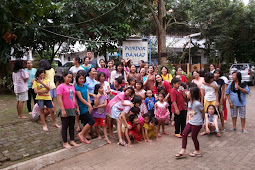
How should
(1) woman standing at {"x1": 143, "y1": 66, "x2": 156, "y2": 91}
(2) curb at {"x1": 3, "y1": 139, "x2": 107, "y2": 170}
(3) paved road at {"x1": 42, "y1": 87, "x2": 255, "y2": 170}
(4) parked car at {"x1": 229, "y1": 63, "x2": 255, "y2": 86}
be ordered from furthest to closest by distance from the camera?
(4) parked car at {"x1": 229, "y1": 63, "x2": 255, "y2": 86} → (1) woman standing at {"x1": 143, "y1": 66, "x2": 156, "y2": 91} → (3) paved road at {"x1": 42, "y1": 87, "x2": 255, "y2": 170} → (2) curb at {"x1": 3, "y1": 139, "x2": 107, "y2": 170}

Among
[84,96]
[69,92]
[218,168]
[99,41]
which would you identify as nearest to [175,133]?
[218,168]

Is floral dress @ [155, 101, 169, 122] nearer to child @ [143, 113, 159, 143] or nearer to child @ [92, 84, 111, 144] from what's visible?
child @ [143, 113, 159, 143]

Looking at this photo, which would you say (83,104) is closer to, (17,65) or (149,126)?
(149,126)

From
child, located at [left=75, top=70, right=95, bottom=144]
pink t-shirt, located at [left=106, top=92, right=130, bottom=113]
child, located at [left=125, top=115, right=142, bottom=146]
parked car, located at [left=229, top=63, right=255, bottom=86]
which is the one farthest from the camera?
parked car, located at [left=229, top=63, right=255, bottom=86]

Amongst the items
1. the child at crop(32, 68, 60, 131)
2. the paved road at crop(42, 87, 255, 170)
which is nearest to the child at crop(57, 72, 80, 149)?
the paved road at crop(42, 87, 255, 170)

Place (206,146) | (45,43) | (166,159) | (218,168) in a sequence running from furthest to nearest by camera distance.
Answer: (45,43) → (206,146) → (166,159) → (218,168)

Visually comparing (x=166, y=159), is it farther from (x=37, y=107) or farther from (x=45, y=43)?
(x=45, y=43)

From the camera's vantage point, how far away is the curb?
3.74m

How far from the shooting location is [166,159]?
165 inches

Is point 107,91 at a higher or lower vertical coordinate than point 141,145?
higher

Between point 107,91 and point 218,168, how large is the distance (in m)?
2.93

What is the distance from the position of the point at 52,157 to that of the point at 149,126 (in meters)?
2.20

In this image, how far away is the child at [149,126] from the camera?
5.06 meters

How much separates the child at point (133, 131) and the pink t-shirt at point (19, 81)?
3108 millimetres
